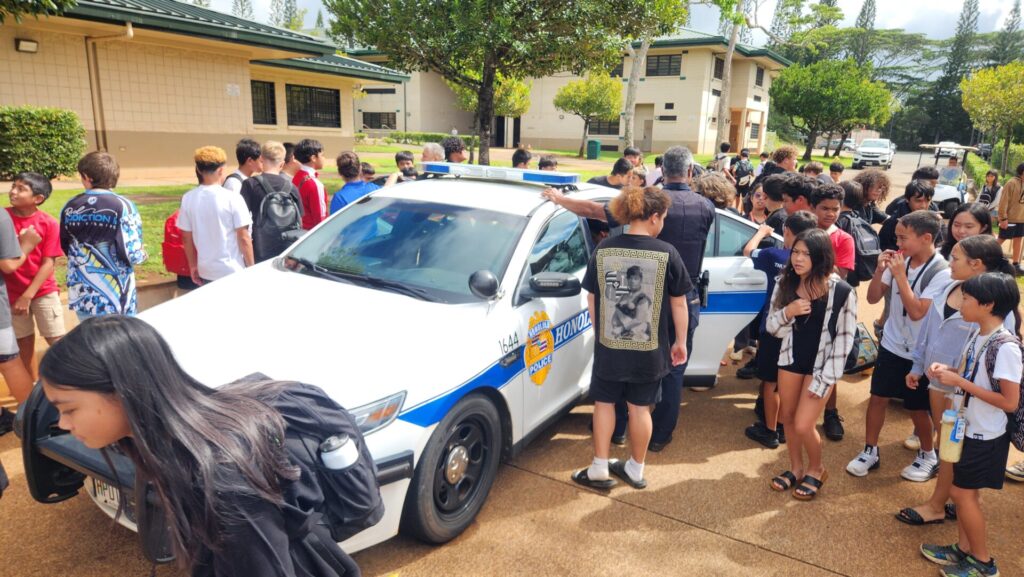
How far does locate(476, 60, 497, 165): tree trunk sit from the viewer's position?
11703 mm

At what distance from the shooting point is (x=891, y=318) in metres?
4.05

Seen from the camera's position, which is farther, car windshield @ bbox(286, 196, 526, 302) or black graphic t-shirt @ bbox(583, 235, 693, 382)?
car windshield @ bbox(286, 196, 526, 302)

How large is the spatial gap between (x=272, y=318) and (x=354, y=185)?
2.84 m

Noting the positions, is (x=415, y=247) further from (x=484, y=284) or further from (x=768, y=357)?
(x=768, y=357)

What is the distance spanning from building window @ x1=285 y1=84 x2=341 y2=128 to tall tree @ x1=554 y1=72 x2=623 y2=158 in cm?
1729

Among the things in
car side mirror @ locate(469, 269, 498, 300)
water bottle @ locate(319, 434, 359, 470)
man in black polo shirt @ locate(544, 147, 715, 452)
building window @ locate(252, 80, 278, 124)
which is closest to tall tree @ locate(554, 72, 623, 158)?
building window @ locate(252, 80, 278, 124)

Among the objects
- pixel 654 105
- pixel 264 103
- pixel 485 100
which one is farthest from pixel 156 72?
pixel 654 105

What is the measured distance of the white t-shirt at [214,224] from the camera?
15.0ft

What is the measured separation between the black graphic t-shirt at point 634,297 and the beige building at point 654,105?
37.4 m

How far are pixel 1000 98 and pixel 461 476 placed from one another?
3320 centimetres

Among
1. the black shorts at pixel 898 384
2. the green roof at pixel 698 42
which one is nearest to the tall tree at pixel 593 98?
the green roof at pixel 698 42

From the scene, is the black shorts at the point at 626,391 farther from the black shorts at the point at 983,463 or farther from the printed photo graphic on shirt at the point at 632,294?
the black shorts at the point at 983,463

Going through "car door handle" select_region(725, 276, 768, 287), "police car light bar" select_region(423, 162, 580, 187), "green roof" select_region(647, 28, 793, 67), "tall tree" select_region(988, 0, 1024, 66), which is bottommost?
"car door handle" select_region(725, 276, 768, 287)

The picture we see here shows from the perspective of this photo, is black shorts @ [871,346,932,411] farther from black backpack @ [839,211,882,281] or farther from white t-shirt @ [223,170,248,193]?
white t-shirt @ [223,170,248,193]
